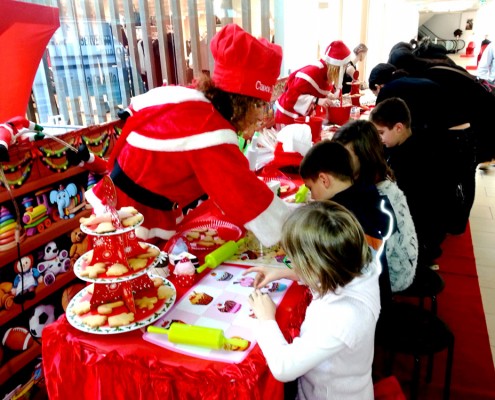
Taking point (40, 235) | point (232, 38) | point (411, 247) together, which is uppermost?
point (232, 38)

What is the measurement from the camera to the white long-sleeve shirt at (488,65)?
594cm

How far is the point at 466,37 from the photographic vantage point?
1533cm

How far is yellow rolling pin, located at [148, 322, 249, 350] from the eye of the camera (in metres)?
0.94

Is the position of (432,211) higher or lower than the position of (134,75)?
lower

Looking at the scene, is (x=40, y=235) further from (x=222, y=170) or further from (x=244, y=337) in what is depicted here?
(x=244, y=337)

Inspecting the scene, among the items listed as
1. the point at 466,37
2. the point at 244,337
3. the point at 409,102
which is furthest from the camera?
the point at 466,37

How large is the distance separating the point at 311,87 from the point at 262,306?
2713mm

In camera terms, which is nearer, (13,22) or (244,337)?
(244,337)

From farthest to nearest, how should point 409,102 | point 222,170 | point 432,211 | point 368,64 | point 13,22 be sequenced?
point 368,64 → point 409,102 → point 432,211 → point 13,22 → point 222,170

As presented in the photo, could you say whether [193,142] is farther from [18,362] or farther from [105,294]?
[18,362]

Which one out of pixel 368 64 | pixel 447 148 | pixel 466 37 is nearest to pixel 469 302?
pixel 447 148

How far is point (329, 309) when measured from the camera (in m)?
0.94

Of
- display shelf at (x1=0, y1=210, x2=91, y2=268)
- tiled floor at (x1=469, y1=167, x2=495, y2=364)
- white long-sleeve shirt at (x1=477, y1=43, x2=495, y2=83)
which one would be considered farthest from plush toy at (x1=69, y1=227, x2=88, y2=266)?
white long-sleeve shirt at (x1=477, y1=43, x2=495, y2=83)

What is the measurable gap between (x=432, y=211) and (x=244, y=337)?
5.83ft
